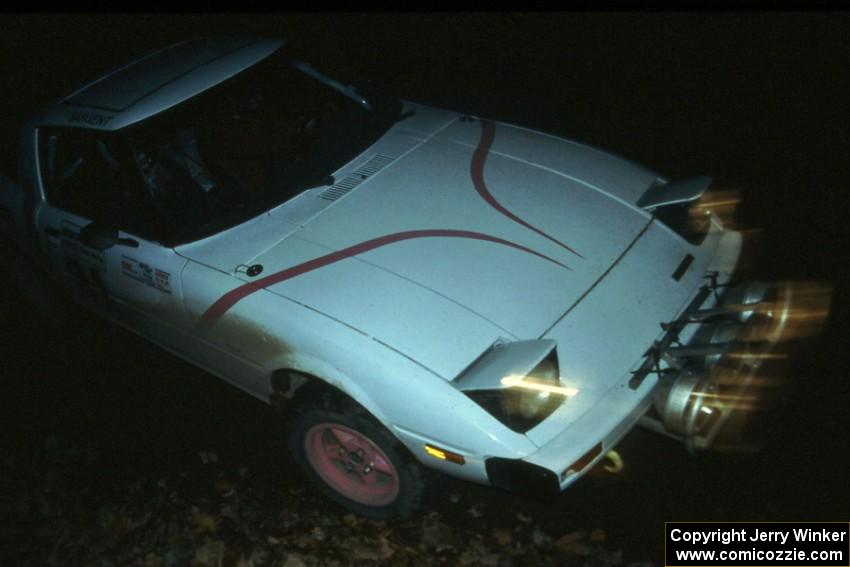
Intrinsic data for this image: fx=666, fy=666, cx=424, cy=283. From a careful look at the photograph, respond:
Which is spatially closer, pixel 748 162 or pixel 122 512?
pixel 122 512

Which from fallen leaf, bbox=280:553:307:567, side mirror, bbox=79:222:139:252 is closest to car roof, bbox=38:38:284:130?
side mirror, bbox=79:222:139:252

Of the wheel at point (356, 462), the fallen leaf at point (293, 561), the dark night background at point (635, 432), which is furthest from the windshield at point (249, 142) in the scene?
the fallen leaf at point (293, 561)

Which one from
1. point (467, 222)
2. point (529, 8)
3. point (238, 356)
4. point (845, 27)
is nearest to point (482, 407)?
point (467, 222)

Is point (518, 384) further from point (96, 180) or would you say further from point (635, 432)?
point (96, 180)

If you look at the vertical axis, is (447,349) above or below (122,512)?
above

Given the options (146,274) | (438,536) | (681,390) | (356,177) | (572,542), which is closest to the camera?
(681,390)

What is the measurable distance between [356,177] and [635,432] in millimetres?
2026

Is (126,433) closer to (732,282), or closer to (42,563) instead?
(42,563)

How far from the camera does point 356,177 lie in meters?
3.49

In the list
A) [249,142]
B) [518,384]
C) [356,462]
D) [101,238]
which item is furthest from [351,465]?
[249,142]

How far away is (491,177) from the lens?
11.5ft

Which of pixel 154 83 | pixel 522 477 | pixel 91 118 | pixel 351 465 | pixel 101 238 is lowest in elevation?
pixel 351 465

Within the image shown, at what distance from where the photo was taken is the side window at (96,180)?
3.30m

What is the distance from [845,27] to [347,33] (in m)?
5.97
